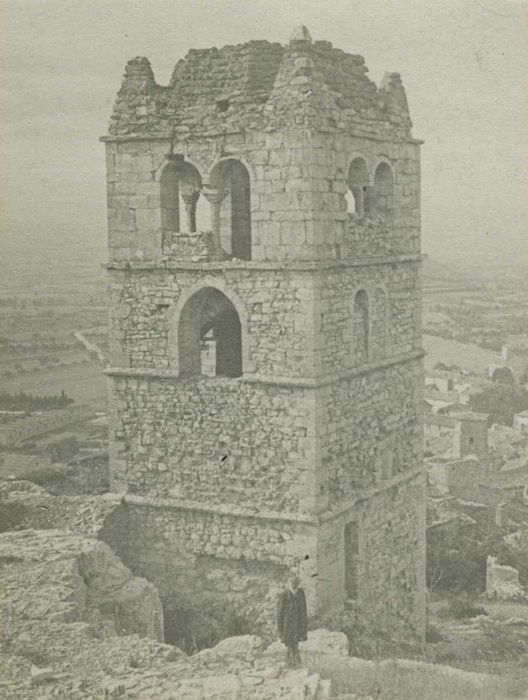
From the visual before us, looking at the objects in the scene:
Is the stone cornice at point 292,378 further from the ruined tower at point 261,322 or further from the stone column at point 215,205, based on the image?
the stone column at point 215,205

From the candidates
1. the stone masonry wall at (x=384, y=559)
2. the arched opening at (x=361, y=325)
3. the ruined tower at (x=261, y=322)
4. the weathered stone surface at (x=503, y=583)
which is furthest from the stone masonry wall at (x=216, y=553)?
the weathered stone surface at (x=503, y=583)

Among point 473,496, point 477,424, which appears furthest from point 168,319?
point 477,424

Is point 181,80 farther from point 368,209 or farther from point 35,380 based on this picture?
point 35,380

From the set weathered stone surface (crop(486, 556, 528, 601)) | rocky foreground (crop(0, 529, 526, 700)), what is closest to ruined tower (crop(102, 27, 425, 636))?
rocky foreground (crop(0, 529, 526, 700))

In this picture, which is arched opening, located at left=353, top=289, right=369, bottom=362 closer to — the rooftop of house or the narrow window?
the rooftop of house

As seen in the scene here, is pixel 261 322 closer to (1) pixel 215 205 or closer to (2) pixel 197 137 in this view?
(1) pixel 215 205

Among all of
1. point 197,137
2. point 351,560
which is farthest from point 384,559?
point 197,137
